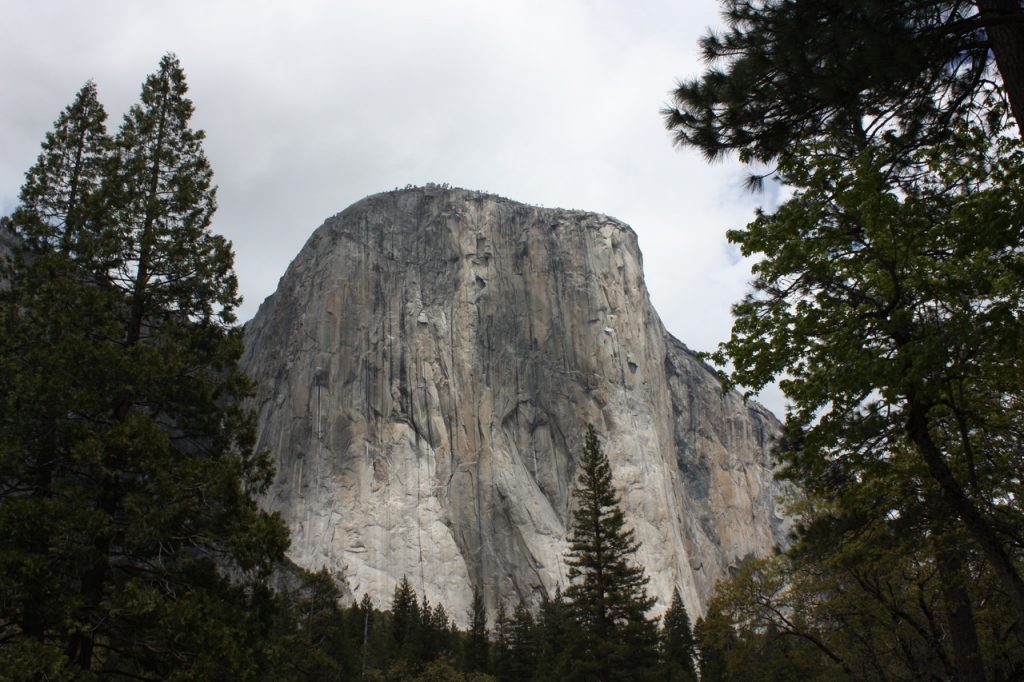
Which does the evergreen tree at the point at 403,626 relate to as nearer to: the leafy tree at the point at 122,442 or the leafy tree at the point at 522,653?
the leafy tree at the point at 522,653

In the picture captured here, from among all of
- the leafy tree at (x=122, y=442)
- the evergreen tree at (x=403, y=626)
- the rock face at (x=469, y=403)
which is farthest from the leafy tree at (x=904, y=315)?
the rock face at (x=469, y=403)

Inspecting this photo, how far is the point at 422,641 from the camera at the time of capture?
42.3 metres

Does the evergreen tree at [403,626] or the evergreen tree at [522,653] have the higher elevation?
the evergreen tree at [403,626]

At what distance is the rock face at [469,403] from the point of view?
82312mm

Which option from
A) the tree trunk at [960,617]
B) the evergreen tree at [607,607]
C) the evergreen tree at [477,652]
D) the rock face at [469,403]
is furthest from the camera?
the rock face at [469,403]

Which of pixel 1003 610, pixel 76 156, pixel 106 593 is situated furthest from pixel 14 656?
pixel 1003 610

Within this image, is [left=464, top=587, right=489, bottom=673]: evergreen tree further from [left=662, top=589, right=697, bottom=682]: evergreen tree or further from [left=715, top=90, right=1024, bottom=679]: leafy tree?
[left=715, top=90, right=1024, bottom=679]: leafy tree

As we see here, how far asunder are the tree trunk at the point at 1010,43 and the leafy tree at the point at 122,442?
11.4 meters

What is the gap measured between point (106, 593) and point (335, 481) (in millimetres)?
75486

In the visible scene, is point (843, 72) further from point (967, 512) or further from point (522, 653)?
point (522, 653)

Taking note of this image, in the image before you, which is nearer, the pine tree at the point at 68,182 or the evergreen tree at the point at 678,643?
the pine tree at the point at 68,182

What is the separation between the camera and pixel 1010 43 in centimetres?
807

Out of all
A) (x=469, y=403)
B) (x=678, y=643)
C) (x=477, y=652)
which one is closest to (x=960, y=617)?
(x=477, y=652)

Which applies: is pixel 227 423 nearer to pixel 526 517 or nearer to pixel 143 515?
pixel 143 515
